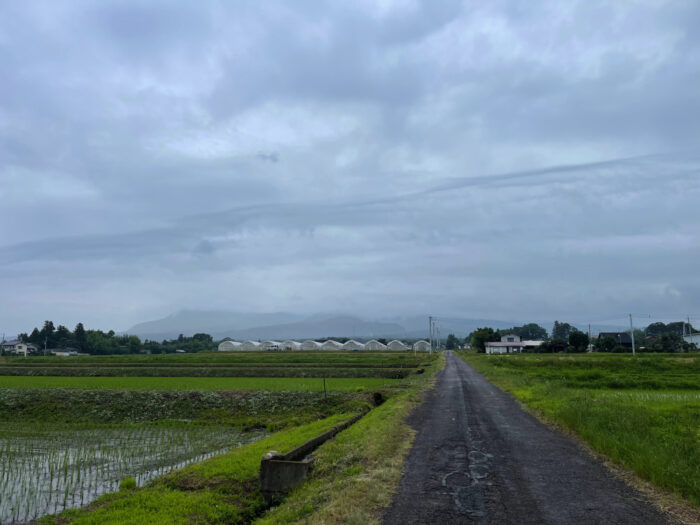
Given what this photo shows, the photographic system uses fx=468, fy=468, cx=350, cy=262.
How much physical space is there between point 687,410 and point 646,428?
8.77 m

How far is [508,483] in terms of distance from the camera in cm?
982

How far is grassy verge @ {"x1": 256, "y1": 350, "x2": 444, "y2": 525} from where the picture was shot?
8234mm

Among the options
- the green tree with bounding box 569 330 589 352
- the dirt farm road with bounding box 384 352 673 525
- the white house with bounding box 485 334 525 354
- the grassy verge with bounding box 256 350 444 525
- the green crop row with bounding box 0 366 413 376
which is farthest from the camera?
the white house with bounding box 485 334 525 354

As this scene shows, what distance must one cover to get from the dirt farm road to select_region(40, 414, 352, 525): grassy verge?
11.8 ft

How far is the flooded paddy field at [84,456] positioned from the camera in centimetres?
1201

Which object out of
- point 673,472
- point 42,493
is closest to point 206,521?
point 42,493

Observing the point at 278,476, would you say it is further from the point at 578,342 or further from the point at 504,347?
the point at 504,347

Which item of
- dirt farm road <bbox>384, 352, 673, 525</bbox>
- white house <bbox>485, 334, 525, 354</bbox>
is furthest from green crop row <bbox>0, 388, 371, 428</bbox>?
white house <bbox>485, 334, 525, 354</bbox>

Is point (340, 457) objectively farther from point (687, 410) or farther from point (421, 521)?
point (687, 410)

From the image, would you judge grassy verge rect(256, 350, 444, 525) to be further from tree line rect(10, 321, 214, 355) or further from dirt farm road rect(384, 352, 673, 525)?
tree line rect(10, 321, 214, 355)

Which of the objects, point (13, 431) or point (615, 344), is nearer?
point (13, 431)

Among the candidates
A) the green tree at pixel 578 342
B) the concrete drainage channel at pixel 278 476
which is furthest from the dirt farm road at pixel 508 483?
the green tree at pixel 578 342

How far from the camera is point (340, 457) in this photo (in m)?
12.3

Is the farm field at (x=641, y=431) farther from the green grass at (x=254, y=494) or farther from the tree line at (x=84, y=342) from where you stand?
the tree line at (x=84, y=342)
